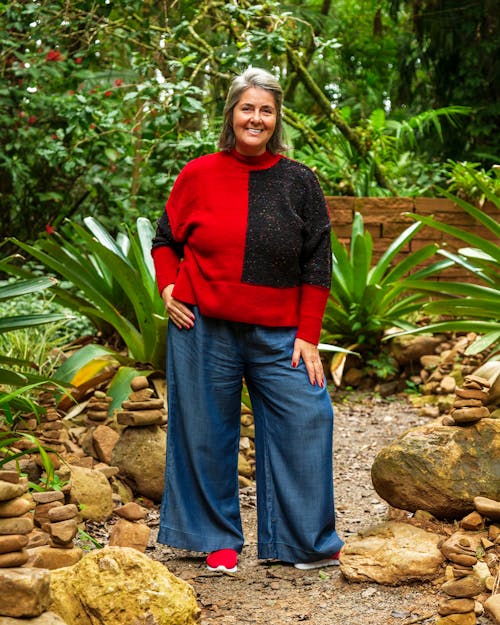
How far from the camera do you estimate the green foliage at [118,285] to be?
457 centimetres

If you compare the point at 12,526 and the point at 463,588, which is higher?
the point at 12,526

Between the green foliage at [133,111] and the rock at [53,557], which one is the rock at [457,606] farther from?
the green foliage at [133,111]

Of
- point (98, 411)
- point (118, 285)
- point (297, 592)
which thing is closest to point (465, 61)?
point (118, 285)

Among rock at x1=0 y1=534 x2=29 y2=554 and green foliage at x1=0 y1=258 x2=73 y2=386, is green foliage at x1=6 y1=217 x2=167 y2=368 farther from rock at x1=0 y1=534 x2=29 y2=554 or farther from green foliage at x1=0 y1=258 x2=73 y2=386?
rock at x1=0 y1=534 x2=29 y2=554

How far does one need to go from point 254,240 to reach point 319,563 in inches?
45.3

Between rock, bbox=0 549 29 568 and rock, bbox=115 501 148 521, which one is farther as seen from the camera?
rock, bbox=115 501 148 521

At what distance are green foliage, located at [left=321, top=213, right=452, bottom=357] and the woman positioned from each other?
289 centimetres

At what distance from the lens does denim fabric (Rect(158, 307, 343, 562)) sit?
10.0 feet

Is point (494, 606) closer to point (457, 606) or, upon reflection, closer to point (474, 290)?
point (457, 606)

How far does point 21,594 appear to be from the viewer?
2.00 m

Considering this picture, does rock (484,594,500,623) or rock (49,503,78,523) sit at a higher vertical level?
rock (49,503,78,523)

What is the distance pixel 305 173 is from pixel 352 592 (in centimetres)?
142

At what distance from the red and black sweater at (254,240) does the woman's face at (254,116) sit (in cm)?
10

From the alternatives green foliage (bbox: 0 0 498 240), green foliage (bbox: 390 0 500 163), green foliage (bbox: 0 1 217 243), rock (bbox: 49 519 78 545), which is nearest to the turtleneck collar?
rock (bbox: 49 519 78 545)
